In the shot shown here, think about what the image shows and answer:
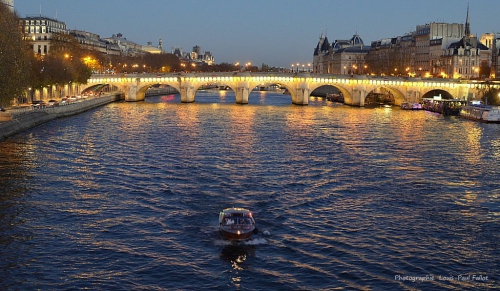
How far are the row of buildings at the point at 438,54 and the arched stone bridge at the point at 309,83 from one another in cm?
1613

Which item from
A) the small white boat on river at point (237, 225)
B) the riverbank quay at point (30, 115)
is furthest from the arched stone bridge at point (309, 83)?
the small white boat on river at point (237, 225)

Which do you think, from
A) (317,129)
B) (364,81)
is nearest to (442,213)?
(317,129)

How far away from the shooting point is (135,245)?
71.7ft

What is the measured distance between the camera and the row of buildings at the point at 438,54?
121812 millimetres

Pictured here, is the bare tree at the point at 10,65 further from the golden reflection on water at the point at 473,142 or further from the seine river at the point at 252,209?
the golden reflection on water at the point at 473,142

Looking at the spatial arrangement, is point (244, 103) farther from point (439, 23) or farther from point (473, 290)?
point (473, 290)

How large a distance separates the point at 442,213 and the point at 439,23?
11716 cm

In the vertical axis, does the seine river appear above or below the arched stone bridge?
below

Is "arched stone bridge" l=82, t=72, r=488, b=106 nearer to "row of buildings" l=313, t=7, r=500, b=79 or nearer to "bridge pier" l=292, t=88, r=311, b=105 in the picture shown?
"bridge pier" l=292, t=88, r=311, b=105

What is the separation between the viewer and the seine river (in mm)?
19531

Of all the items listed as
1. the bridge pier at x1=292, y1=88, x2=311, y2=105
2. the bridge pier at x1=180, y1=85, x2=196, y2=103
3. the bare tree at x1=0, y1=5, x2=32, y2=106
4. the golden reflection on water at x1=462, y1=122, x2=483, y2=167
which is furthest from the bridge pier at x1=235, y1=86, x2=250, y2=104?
the bare tree at x1=0, y1=5, x2=32, y2=106

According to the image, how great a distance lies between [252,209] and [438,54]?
112182 millimetres

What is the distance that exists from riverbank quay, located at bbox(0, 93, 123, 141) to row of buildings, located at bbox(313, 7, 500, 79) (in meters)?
64.8

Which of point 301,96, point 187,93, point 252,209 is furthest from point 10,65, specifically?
point 301,96
